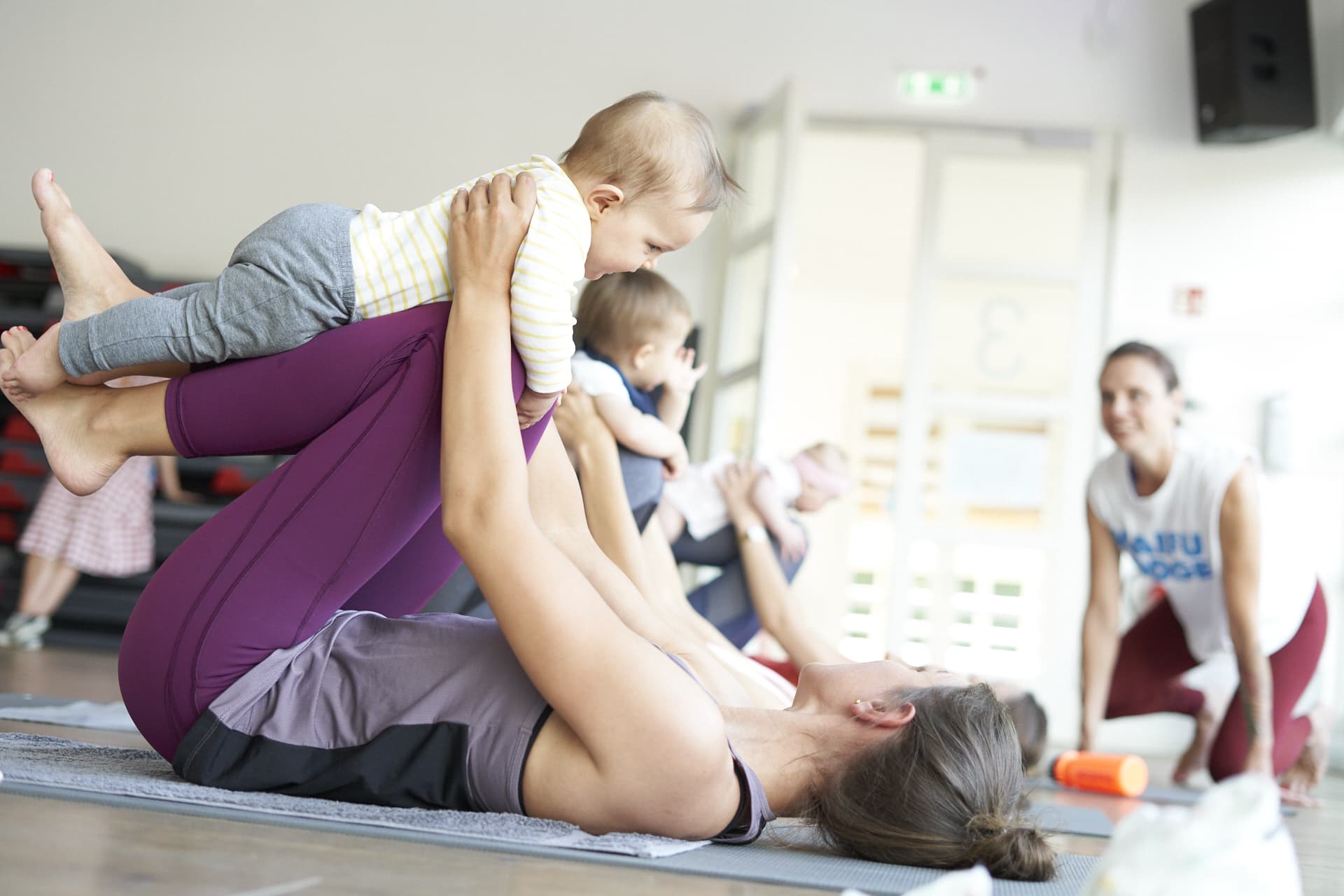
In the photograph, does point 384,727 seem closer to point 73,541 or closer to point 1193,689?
point 1193,689

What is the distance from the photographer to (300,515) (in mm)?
1290

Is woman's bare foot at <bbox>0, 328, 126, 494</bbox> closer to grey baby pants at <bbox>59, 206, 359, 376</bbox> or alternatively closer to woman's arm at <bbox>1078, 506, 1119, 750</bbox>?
grey baby pants at <bbox>59, 206, 359, 376</bbox>

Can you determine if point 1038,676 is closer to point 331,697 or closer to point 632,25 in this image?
point 632,25

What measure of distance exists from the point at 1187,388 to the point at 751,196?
1.96 metres

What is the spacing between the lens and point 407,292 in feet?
4.63

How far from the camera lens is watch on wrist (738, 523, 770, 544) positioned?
10.7 feet

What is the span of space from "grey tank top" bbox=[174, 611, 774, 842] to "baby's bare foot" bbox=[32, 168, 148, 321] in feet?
1.66

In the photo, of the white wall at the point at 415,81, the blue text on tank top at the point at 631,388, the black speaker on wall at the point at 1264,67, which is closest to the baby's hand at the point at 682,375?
the blue text on tank top at the point at 631,388

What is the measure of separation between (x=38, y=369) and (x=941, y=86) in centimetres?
453

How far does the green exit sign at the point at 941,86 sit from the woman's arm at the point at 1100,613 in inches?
91.2

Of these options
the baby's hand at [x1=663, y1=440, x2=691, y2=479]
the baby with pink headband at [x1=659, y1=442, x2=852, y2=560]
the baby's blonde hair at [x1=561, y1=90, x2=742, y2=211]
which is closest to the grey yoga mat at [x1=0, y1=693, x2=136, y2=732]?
the baby's hand at [x1=663, y1=440, x2=691, y2=479]

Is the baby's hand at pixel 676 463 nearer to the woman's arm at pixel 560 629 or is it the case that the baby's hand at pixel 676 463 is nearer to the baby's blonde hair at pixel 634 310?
the baby's blonde hair at pixel 634 310

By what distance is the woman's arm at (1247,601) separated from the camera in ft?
10.7

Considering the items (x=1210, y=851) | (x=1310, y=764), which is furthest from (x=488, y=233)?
(x=1310, y=764)
